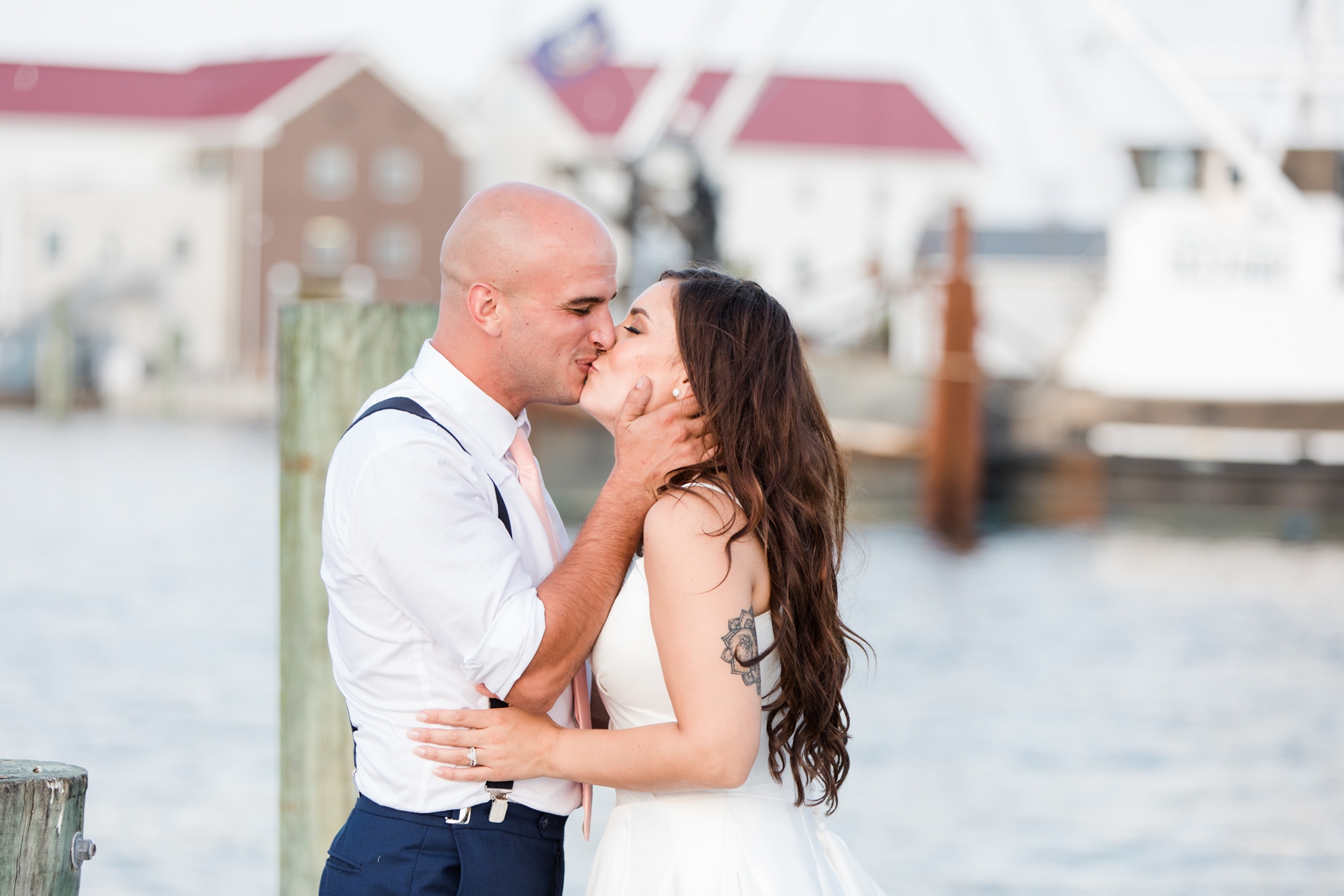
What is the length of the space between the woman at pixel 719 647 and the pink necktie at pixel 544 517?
0.06 m

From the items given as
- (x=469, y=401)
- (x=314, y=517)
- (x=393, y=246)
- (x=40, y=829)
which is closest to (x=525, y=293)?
(x=469, y=401)

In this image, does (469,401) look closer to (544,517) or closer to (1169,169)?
Answer: (544,517)

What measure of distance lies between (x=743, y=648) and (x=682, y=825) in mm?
381

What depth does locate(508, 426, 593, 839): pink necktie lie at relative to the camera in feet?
8.63

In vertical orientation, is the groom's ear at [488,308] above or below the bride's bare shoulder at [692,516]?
above

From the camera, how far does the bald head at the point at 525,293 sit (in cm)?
259

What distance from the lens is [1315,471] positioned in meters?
24.4

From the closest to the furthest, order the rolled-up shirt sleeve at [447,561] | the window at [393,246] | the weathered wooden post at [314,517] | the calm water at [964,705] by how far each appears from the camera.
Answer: the rolled-up shirt sleeve at [447,561]
the weathered wooden post at [314,517]
the calm water at [964,705]
the window at [393,246]

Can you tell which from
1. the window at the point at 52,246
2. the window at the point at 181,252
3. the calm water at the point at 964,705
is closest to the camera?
the calm water at the point at 964,705

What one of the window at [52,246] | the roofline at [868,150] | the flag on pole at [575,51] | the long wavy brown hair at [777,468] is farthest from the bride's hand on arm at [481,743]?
the roofline at [868,150]

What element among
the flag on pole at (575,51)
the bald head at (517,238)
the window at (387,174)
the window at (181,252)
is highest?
the window at (387,174)

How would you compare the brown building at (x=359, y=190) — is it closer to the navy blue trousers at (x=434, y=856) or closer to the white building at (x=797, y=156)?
the white building at (x=797, y=156)

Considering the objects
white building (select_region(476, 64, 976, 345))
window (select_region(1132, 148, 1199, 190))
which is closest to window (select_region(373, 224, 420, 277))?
white building (select_region(476, 64, 976, 345))

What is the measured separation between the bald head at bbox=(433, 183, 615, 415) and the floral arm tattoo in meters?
0.52
